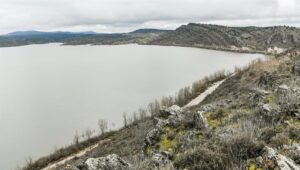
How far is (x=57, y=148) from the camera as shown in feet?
104

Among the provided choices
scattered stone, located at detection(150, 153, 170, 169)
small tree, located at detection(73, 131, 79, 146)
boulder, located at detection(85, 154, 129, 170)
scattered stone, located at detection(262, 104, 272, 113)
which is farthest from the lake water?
scattered stone, located at detection(150, 153, 170, 169)

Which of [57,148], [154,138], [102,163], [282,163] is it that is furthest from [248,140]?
[57,148]

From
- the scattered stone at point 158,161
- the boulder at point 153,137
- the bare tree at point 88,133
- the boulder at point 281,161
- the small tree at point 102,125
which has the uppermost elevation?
the boulder at point 281,161

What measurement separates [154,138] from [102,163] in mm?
3375

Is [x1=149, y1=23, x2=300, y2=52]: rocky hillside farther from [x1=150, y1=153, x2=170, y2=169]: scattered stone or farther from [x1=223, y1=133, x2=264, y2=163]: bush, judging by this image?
[x1=150, y1=153, x2=170, y2=169]: scattered stone

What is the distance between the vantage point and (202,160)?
633 cm

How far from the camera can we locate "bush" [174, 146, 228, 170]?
614 cm

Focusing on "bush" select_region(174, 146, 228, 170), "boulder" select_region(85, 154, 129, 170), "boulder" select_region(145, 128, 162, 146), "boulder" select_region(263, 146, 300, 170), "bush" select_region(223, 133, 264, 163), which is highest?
"boulder" select_region(263, 146, 300, 170)

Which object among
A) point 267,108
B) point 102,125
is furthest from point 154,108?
point 267,108

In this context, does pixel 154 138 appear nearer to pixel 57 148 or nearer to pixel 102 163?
pixel 102 163

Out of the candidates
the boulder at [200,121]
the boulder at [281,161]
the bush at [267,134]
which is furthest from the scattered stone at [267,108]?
the boulder at [281,161]

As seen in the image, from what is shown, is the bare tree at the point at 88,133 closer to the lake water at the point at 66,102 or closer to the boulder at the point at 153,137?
the lake water at the point at 66,102

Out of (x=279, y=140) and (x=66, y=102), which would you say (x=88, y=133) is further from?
(x=279, y=140)

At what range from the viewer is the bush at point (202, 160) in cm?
614
